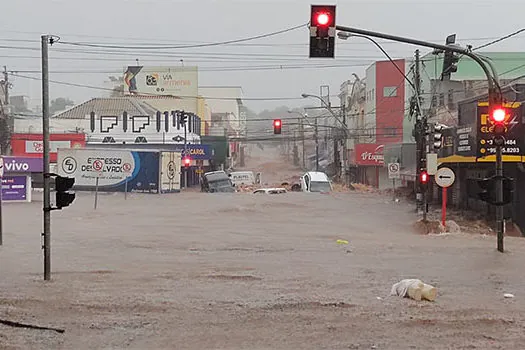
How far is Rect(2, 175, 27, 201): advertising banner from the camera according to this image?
4553 cm

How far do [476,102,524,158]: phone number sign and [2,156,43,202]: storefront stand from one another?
27586 millimetres

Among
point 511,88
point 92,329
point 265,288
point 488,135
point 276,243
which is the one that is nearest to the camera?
point 92,329

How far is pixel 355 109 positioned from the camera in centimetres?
9456

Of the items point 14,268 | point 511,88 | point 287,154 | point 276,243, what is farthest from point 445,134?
point 287,154

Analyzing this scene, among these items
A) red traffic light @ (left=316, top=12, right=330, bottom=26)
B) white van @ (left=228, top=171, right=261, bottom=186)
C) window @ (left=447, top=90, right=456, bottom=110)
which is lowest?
white van @ (left=228, top=171, right=261, bottom=186)

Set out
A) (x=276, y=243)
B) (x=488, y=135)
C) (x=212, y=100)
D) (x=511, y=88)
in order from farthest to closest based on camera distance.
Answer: (x=212, y=100), (x=511, y=88), (x=276, y=243), (x=488, y=135)

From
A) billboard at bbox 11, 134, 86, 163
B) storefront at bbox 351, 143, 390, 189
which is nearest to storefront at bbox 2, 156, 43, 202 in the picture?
billboard at bbox 11, 134, 86, 163

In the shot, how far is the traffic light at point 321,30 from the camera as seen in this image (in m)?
16.0

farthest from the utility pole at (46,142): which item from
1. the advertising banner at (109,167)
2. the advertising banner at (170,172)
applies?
the advertising banner at (170,172)

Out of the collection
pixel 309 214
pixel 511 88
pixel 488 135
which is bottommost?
pixel 309 214

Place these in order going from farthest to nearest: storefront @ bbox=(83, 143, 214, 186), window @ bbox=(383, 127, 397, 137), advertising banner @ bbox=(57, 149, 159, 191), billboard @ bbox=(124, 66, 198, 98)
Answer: billboard @ bbox=(124, 66, 198, 98) < window @ bbox=(383, 127, 397, 137) < storefront @ bbox=(83, 143, 214, 186) < advertising banner @ bbox=(57, 149, 159, 191)

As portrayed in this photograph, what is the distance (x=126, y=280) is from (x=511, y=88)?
22503 mm

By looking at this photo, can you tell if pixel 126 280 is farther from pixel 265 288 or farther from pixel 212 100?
pixel 212 100

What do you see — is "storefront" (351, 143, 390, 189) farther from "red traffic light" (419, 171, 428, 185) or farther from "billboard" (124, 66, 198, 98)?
"red traffic light" (419, 171, 428, 185)
